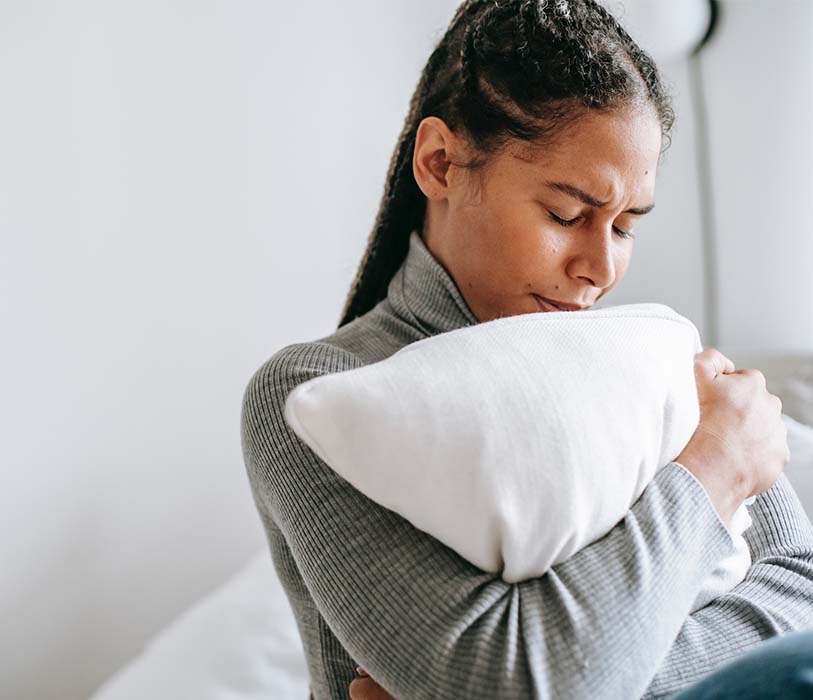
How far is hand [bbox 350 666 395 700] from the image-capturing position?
2.30ft

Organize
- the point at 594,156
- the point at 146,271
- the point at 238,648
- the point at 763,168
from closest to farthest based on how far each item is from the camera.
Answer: the point at 594,156, the point at 238,648, the point at 146,271, the point at 763,168

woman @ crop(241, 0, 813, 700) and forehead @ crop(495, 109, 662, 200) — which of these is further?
forehead @ crop(495, 109, 662, 200)

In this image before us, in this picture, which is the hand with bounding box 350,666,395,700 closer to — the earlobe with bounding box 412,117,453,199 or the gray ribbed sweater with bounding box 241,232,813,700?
the gray ribbed sweater with bounding box 241,232,813,700

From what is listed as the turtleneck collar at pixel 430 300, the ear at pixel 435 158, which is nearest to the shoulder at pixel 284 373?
the turtleneck collar at pixel 430 300

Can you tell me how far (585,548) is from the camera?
634mm

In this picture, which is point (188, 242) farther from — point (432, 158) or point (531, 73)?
point (531, 73)

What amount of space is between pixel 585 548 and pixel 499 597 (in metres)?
0.07

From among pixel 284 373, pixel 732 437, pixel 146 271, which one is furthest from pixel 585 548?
pixel 146 271

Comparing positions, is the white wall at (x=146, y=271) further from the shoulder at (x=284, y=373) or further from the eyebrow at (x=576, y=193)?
the eyebrow at (x=576, y=193)

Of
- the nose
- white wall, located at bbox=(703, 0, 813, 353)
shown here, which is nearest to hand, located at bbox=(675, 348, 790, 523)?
the nose

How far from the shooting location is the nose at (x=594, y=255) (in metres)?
0.86

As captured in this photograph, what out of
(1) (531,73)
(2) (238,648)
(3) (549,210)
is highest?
(1) (531,73)

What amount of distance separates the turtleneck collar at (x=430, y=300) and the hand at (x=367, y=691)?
0.34 meters

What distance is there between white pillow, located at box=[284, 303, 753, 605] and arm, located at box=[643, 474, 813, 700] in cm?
14
